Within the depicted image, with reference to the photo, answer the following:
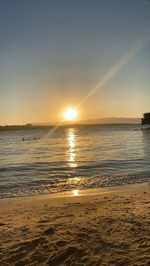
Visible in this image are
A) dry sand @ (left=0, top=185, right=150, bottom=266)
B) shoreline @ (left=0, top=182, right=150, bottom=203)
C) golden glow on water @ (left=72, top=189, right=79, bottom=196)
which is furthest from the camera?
golden glow on water @ (left=72, top=189, right=79, bottom=196)

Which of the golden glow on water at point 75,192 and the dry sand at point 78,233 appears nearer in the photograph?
the dry sand at point 78,233

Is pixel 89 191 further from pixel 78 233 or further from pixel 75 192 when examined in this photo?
pixel 78 233

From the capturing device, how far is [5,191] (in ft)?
51.1

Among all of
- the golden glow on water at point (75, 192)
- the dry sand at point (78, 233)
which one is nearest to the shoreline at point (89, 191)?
the golden glow on water at point (75, 192)

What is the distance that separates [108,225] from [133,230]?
0.70m

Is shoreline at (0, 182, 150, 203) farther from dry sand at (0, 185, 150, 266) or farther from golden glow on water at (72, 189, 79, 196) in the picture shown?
dry sand at (0, 185, 150, 266)

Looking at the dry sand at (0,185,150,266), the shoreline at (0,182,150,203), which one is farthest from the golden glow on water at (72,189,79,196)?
the dry sand at (0,185,150,266)

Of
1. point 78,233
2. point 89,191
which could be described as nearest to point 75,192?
point 89,191

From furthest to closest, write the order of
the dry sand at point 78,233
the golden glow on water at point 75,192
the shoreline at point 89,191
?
the golden glow on water at point 75,192 → the shoreline at point 89,191 → the dry sand at point 78,233

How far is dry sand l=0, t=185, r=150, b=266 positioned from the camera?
645cm

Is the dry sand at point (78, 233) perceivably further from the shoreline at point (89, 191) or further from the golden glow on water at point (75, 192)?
the golden glow on water at point (75, 192)

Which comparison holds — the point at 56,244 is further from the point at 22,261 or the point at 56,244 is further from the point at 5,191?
the point at 5,191

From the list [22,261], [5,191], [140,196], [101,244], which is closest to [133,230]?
[101,244]

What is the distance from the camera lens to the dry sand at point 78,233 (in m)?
6.45
